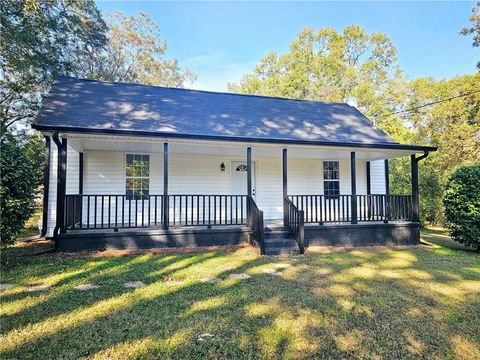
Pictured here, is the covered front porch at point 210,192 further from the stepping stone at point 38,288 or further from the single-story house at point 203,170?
the stepping stone at point 38,288

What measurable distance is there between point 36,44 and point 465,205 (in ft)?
55.9

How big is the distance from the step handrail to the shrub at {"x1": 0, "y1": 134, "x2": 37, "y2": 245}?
4602 mm

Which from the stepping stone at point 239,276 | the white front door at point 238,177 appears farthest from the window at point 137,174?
the stepping stone at point 239,276

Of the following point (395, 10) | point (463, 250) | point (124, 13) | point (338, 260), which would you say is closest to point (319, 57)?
point (395, 10)

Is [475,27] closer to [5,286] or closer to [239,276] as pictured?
[239,276]

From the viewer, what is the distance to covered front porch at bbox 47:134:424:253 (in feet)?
22.7

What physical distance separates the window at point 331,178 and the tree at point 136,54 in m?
17.0

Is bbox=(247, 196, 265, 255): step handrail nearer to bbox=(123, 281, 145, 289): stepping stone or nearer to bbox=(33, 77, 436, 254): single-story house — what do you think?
bbox=(33, 77, 436, 254): single-story house

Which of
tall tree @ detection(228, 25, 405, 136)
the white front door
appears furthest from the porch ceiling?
tall tree @ detection(228, 25, 405, 136)

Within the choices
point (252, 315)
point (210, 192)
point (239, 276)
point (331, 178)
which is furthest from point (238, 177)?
point (252, 315)

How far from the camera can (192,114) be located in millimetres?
8820

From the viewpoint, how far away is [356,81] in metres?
25.1

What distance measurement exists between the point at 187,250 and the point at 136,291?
2669mm

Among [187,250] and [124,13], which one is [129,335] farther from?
[124,13]
